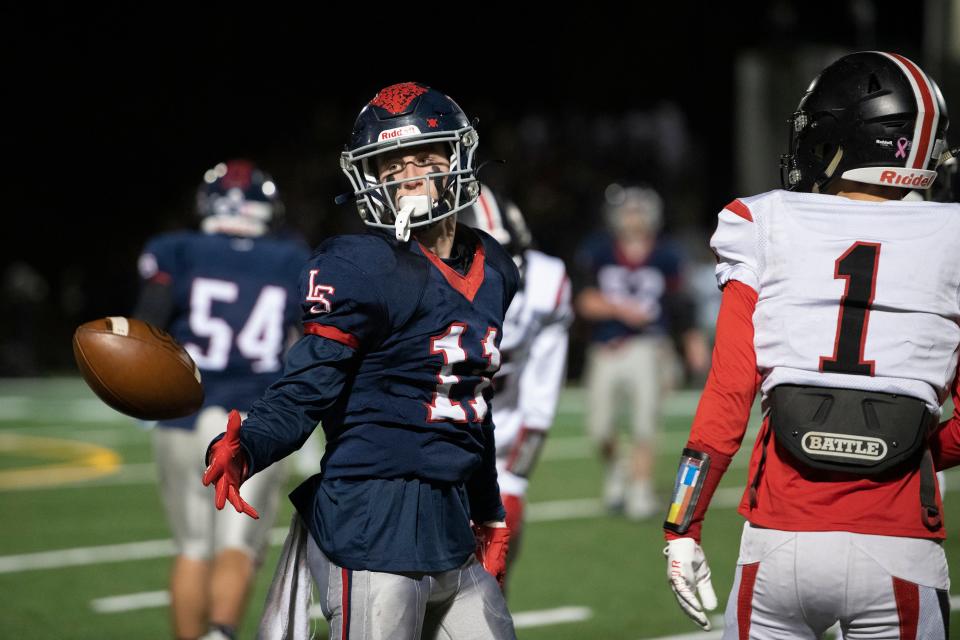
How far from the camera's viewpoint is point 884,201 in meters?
2.83

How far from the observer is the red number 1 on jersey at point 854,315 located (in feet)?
8.82

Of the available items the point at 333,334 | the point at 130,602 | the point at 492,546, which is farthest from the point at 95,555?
the point at 333,334

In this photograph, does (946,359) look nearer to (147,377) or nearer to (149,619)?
(147,377)

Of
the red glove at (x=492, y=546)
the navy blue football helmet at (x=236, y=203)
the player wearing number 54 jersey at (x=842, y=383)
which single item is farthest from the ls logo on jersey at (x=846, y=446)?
the navy blue football helmet at (x=236, y=203)

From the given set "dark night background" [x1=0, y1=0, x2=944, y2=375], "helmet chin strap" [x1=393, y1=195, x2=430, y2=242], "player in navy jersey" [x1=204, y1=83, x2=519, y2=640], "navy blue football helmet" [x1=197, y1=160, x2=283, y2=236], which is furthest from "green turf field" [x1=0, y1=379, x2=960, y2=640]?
"dark night background" [x1=0, y1=0, x2=944, y2=375]

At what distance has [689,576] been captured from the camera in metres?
2.83

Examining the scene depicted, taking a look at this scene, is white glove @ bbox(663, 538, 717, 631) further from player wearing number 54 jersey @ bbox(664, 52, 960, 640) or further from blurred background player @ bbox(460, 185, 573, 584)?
blurred background player @ bbox(460, 185, 573, 584)

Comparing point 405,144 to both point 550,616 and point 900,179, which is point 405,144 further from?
point 550,616

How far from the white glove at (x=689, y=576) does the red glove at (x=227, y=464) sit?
93 cm

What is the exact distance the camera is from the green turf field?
5.71 m

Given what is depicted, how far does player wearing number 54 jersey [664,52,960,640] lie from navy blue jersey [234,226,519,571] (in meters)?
0.52

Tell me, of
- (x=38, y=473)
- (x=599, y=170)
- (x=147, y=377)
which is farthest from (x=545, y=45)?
(x=147, y=377)

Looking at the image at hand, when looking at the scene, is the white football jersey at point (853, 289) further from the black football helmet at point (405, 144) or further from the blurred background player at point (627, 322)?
the blurred background player at point (627, 322)

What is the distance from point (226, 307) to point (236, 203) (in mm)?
434
